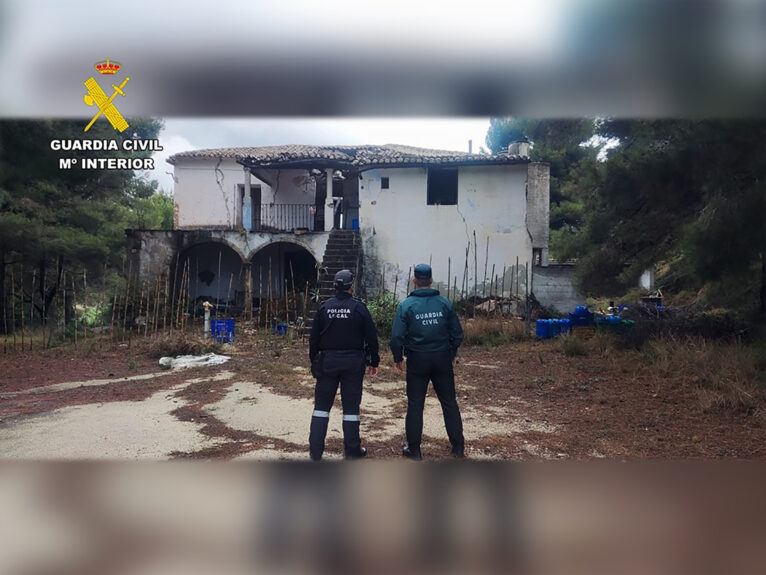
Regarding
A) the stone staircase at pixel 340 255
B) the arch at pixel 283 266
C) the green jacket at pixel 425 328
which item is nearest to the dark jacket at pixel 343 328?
the green jacket at pixel 425 328

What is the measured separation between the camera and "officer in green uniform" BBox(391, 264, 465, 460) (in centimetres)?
387

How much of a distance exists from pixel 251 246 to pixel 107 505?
41.1 ft

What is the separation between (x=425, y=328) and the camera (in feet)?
12.9

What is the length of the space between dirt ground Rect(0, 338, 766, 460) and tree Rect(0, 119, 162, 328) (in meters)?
3.05

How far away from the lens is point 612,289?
9.23m

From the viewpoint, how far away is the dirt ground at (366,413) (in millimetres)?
4031

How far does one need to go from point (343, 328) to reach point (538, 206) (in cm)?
1158

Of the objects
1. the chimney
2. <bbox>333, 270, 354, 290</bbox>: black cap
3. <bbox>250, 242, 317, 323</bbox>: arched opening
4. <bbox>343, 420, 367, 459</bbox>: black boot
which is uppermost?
the chimney

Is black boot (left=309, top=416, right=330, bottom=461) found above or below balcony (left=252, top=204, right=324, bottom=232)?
below

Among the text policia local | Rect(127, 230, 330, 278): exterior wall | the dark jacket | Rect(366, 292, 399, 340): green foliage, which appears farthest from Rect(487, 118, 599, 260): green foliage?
Rect(127, 230, 330, 278): exterior wall

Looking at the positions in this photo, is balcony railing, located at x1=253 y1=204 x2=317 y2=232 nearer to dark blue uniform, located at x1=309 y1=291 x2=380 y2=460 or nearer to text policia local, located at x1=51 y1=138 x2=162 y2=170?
text policia local, located at x1=51 y1=138 x2=162 y2=170

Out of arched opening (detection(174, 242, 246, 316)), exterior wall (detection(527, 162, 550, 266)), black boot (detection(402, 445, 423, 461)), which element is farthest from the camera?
arched opening (detection(174, 242, 246, 316))

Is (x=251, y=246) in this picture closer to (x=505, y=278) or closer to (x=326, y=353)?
(x=505, y=278)

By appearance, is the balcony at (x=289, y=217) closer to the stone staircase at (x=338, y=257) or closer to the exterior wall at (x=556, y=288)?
the stone staircase at (x=338, y=257)
